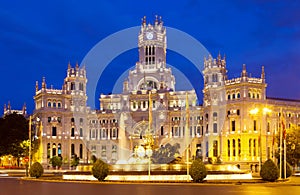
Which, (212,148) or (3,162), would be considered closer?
(212,148)

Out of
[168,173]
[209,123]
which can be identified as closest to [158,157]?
[168,173]

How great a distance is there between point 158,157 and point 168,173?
9.49 m

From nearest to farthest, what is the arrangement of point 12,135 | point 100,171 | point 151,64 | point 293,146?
point 100,171 → point 293,146 → point 12,135 → point 151,64

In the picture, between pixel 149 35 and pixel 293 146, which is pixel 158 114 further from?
pixel 293 146

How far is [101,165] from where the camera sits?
169 feet

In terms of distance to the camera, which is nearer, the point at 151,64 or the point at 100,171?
the point at 100,171

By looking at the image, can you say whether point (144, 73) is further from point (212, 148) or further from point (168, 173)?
point (168, 173)

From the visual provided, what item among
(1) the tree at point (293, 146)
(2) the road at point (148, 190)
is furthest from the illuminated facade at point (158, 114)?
(2) the road at point (148, 190)

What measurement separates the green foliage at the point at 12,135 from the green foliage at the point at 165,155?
162ft

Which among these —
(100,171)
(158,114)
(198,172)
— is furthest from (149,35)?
(198,172)

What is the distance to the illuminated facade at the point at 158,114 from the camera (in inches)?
5089

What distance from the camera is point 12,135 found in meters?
105

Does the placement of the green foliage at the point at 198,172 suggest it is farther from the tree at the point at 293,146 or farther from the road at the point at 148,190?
the tree at the point at 293,146

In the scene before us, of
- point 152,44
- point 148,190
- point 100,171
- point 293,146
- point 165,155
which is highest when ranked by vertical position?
point 152,44
